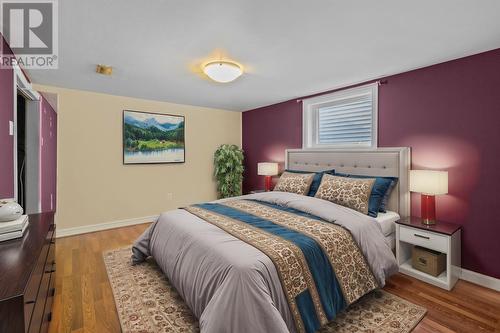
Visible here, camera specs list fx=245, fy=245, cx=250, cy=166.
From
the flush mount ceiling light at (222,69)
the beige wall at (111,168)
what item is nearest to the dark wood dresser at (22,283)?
the flush mount ceiling light at (222,69)

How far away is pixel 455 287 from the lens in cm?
235

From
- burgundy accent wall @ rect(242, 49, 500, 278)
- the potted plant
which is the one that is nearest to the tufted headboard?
burgundy accent wall @ rect(242, 49, 500, 278)

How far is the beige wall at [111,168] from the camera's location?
3684 millimetres

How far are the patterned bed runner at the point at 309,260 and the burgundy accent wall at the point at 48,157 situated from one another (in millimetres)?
2078

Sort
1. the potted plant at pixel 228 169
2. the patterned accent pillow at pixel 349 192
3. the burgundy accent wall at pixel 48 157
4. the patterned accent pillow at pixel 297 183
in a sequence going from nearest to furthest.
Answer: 1. the patterned accent pillow at pixel 349 192
2. the burgundy accent wall at pixel 48 157
3. the patterned accent pillow at pixel 297 183
4. the potted plant at pixel 228 169

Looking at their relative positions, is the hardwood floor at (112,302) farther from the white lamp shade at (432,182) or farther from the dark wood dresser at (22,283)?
the white lamp shade at (432,182)

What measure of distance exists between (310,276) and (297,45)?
A: 1.95 metres

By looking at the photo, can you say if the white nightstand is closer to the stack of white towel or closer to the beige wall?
the stack of white towel

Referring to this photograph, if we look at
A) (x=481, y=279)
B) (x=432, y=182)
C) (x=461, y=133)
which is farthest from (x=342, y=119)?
(x=481, y=279)

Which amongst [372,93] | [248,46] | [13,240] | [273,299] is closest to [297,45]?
[248,46]

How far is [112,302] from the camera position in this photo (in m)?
2.09

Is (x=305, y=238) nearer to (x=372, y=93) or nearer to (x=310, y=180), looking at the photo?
(x=310, y=180)

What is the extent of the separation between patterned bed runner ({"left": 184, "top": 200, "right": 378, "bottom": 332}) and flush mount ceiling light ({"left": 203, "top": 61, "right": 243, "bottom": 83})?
1502 millimetres

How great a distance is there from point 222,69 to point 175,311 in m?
2.29
